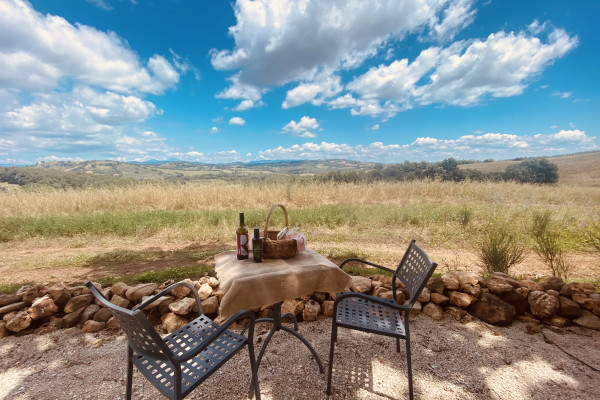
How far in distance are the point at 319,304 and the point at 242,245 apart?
128 cm

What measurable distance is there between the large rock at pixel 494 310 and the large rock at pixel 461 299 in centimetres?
9

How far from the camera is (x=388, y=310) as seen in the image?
2.03m

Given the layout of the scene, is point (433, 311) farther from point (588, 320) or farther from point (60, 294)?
point (60, 294)

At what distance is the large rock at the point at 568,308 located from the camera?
2.45 meters

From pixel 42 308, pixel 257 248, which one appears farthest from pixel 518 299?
pixel 42 308

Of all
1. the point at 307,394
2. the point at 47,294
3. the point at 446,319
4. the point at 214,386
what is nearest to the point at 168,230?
the point at 47,294

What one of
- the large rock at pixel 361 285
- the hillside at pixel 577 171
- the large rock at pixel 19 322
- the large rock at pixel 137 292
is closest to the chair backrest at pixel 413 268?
the large rock at pixel 361 285

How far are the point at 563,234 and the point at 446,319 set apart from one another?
3991 mm

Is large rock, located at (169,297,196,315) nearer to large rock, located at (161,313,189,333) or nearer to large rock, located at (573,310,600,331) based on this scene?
large rock, located at (161,313,189,333)

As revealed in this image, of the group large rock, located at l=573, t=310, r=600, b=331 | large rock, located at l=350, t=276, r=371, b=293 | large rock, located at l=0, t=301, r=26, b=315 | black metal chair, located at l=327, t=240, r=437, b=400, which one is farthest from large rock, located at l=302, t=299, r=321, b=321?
large rock, located at l=0, t=301, r=26, b=315

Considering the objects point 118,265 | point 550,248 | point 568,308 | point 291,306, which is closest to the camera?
point 568,308

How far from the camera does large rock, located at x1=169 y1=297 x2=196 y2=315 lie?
7.78ft

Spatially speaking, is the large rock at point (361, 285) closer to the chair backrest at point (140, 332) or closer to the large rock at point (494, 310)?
the large rock at point (494, 310)

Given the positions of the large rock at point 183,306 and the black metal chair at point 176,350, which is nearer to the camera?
the black metal chair at point 176,350
